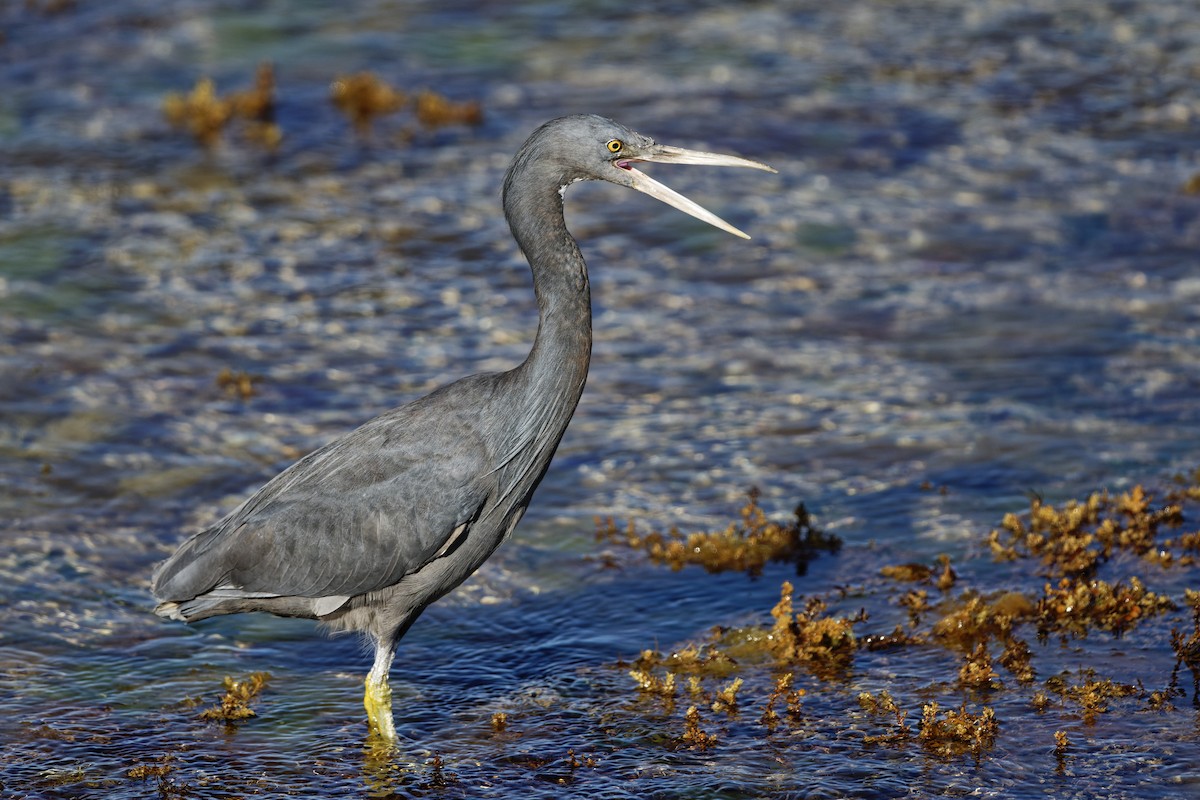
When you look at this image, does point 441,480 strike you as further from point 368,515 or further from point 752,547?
point 752,547

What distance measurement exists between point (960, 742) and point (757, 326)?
16.5ft

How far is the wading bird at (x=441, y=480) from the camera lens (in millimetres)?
6535

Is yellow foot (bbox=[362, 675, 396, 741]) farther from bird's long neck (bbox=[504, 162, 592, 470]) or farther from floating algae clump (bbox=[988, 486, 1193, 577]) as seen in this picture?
floating algae clump (bbox=[988, 486, 1193, 577])

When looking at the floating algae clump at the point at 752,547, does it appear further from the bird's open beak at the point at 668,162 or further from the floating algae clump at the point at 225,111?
the floating algae clump at the point at 225,111

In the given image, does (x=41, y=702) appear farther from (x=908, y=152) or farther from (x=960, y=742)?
(x=908, y=152)

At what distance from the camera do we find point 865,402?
9.92 m

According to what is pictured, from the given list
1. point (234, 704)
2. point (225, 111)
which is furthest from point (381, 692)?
point (225, 111)

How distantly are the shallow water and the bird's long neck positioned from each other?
1.38 meters

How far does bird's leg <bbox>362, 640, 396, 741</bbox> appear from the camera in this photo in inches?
263

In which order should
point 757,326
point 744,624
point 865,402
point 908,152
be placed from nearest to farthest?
point 744,624 → point 865,402 → point 757,326 → point 908,152

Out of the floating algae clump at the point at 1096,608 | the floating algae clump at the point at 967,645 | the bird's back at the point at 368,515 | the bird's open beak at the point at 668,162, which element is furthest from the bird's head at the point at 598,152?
the floating algae clump at the point at 1096,608

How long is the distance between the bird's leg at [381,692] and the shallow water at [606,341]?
0.15 meters

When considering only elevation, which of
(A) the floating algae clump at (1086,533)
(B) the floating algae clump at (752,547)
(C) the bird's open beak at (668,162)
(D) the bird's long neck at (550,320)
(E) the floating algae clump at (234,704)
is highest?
(C) the bird's open beak at (668,162)

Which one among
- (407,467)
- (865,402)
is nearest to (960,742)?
(407,467)
